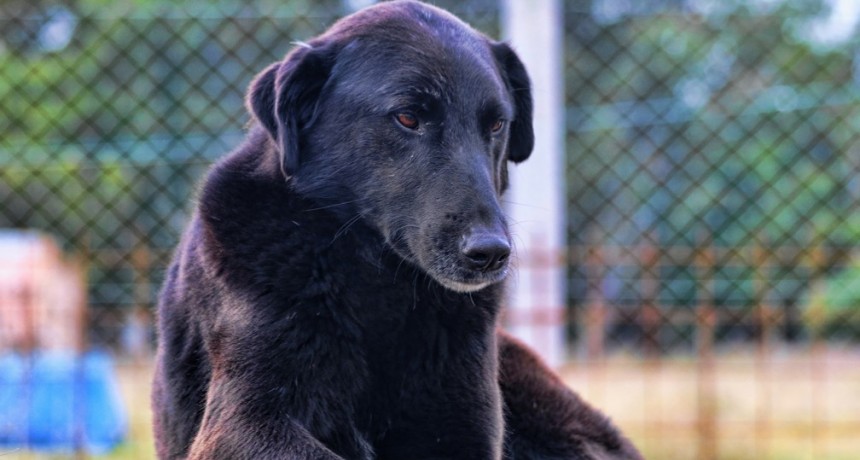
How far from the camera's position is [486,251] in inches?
105

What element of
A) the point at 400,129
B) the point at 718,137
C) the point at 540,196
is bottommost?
the point at 540,196

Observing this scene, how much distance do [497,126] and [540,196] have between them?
4106 millimetres

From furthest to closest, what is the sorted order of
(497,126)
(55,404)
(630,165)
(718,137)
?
(630,165)
(718,137)
(55,404)
(497,126)

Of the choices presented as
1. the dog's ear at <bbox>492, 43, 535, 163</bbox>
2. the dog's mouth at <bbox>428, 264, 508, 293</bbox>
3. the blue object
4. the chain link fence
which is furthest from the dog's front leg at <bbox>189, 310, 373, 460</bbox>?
the chain link fence

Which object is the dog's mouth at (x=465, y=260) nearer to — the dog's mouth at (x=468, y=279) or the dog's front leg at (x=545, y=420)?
the dog's mouth at (x=468, y=279)

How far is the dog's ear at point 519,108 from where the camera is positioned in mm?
3336

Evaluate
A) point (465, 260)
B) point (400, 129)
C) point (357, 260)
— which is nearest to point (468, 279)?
point (465, 260)

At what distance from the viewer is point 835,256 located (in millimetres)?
11172

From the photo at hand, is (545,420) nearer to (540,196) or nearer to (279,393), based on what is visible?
(279,393)

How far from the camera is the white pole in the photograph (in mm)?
7047

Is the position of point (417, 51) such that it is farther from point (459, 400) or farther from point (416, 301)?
point (459, 400)

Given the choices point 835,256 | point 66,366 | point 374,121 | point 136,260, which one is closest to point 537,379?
point 374,121

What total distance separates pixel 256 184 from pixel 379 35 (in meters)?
0.55

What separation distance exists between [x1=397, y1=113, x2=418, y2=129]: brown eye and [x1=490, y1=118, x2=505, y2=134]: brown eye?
0.25 m
